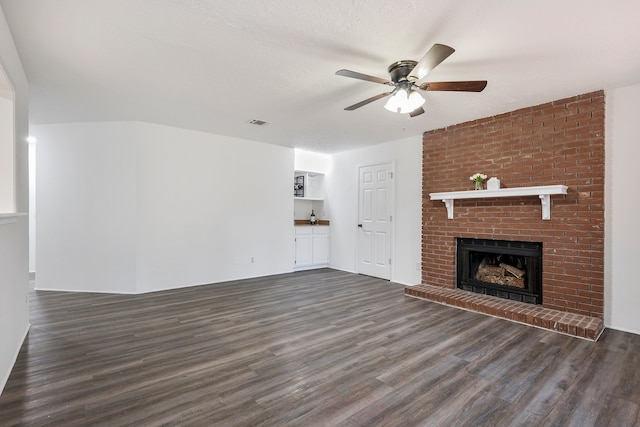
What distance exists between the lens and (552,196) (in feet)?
11.8

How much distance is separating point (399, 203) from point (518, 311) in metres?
2.40

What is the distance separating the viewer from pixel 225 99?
361cm

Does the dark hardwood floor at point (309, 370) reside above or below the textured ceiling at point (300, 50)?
below

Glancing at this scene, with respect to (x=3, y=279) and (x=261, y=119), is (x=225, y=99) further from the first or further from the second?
(x=3, y=279)

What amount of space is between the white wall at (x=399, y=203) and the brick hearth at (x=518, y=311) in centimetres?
72

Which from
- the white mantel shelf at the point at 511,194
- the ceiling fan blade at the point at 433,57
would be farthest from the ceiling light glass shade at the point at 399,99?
the white mantel shelf at the point at 511,194

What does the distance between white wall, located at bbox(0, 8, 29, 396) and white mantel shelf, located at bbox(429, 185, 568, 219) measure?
459cm

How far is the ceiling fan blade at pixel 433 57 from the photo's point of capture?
1971mm

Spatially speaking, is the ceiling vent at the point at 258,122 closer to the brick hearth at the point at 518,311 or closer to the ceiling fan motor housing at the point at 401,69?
the ceiling fan motor housing at the point at 401,69

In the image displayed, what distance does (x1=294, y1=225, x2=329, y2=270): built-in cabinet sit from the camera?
20.8ft

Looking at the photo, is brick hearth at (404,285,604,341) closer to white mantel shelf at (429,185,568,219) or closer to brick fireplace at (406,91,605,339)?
brick fireplace at (406,91,605,339)

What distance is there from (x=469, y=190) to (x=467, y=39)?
2505 mm

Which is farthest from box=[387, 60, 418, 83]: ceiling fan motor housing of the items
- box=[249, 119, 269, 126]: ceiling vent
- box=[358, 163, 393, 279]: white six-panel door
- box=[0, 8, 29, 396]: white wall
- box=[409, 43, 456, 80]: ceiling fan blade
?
box=[358, 163, 393, 279]: white six-panel door

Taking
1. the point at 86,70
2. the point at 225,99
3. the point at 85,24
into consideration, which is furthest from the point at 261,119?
the point at 85,24
